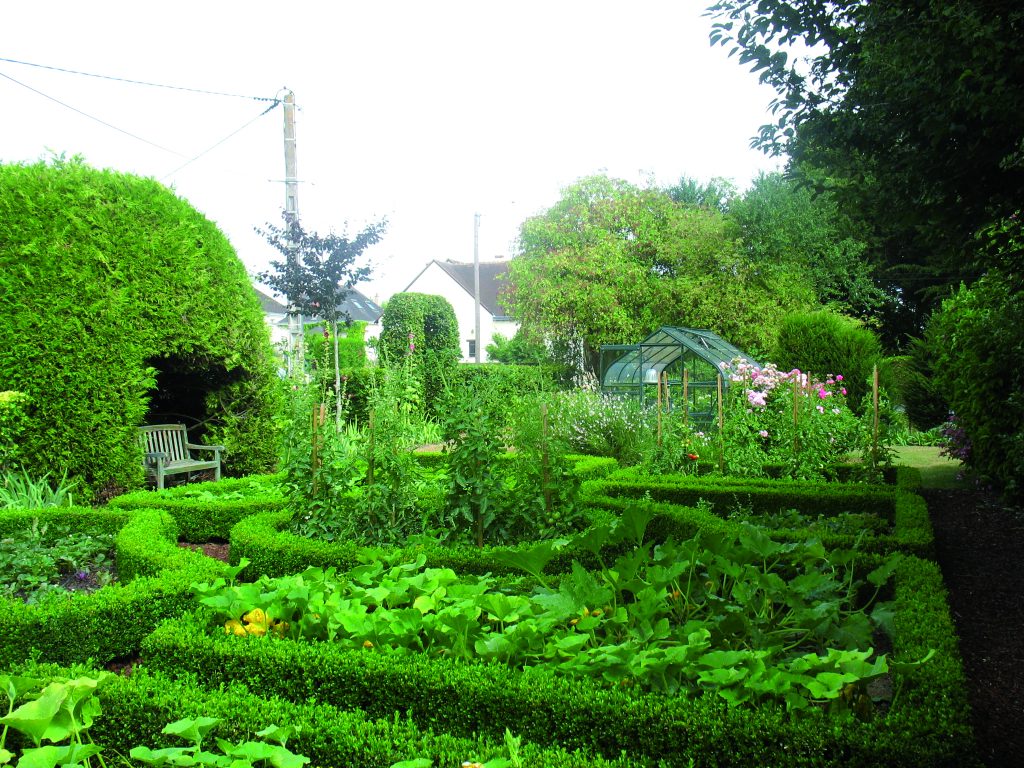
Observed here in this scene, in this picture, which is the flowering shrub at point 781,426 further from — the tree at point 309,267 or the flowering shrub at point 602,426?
the tree at point 309,267

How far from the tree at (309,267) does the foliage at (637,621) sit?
8.95 meters

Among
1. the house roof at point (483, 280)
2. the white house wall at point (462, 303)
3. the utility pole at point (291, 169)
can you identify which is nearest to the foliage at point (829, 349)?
the utility pole at point (291, 169)

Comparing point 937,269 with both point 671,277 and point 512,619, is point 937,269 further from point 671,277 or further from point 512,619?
point 671,277

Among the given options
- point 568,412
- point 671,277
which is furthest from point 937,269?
point 671,277

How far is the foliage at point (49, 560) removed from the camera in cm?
452

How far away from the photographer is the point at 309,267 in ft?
39.7

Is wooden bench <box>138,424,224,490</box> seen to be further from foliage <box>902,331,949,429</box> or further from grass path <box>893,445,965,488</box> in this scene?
foliage <box>902,331,949,429</box>

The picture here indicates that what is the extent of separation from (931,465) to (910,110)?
28.1 ft

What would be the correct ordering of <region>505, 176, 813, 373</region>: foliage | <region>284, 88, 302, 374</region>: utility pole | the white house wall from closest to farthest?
<region>284, 88, 302, 374</region>: utility pole
<region>505, 176, 813, 373</region>: foliage
the white house wall

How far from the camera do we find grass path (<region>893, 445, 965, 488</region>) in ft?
31.2

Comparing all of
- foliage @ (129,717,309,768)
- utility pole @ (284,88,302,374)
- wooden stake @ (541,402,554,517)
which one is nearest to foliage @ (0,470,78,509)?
wooden stake @ (541,402,554,517)

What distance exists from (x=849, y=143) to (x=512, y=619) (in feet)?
11.1

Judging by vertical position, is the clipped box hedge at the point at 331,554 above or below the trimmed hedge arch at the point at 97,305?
→ below

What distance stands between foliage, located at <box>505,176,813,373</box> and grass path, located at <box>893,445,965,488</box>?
853 cm
